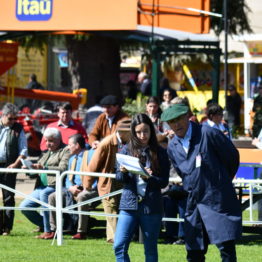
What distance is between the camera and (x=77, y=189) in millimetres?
12266

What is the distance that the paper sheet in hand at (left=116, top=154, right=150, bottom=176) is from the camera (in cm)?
848

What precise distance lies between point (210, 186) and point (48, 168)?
4.95 metres

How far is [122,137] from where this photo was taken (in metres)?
11.2

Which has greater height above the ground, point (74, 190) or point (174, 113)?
point (174, 113)

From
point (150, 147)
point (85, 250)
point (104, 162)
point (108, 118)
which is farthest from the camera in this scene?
point (108, 118)

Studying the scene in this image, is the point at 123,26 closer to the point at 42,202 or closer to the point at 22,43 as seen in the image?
the point at 42,202

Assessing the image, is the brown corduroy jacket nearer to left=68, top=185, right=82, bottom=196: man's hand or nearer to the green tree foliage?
left=68, top=185, right=82, bottom=196: man's hand

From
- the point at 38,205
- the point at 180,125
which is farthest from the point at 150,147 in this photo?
the point at 38,205

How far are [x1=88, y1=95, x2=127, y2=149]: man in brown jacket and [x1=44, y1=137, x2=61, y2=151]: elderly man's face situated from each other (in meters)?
0.56

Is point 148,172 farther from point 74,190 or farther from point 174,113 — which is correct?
point 74,190

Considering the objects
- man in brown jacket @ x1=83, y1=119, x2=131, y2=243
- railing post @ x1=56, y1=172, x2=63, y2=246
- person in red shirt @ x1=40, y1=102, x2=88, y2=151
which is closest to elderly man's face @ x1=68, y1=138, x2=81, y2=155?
man in brown jacket @ x1=83, y1=119, x2=131, y2=243

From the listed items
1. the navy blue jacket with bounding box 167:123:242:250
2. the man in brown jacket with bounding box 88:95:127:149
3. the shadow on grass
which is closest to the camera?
the navy blue jacket with bounding box 167:123:242:250

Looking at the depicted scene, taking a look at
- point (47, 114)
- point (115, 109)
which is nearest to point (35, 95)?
point (47, 114)

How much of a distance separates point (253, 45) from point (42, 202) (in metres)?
17.8
